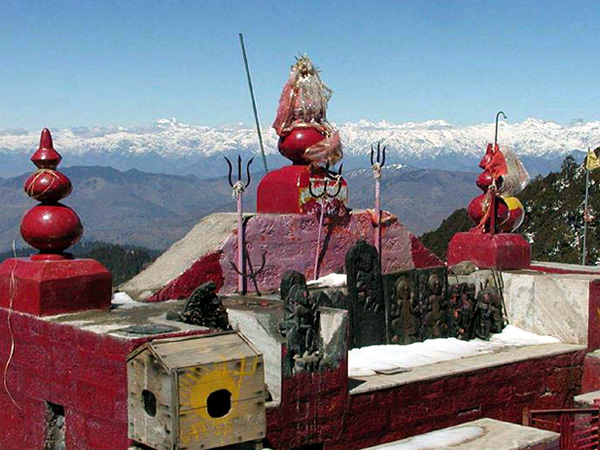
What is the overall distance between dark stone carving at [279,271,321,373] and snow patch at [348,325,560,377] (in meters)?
1.16

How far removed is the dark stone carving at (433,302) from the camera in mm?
10766

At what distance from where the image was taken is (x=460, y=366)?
32.0ft

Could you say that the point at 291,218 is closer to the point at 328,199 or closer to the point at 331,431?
the point at 328,199

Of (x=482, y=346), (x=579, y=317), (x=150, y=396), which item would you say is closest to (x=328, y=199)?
(x=482, y=346)

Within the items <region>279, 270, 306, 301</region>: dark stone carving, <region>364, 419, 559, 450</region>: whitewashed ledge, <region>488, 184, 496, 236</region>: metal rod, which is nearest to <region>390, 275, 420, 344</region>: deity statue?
<region>279, 270, 306, 301</region>: dark stone carving

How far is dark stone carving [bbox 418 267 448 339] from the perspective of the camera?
35.3 ft

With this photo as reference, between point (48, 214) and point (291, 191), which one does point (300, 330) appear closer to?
point (48, 214)

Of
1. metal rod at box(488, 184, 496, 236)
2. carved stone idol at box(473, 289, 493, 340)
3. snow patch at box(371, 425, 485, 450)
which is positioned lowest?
snow patch at box(371, 425, 485, 450)

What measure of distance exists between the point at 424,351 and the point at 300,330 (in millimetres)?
2637

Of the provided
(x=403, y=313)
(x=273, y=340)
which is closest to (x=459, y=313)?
(x=403, y=313)

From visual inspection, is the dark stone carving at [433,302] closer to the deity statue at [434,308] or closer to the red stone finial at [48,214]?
the deity statue at [434,308]

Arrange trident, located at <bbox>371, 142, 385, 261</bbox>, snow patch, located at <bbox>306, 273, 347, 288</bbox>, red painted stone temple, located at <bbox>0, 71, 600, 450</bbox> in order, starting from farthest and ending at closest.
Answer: trident, located at <bbox>371, 142, 385, 261</bbox>, snow patch, located at <bbox>306, 273, 347, 288</bbox>, red painted stone temple, located at <bbox>0, 71, 600, 450</bbox>

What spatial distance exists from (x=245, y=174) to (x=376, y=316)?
2219mm

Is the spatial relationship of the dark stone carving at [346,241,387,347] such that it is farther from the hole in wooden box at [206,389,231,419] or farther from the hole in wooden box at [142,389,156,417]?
the hole in wooden box at [142,389,156,417]
